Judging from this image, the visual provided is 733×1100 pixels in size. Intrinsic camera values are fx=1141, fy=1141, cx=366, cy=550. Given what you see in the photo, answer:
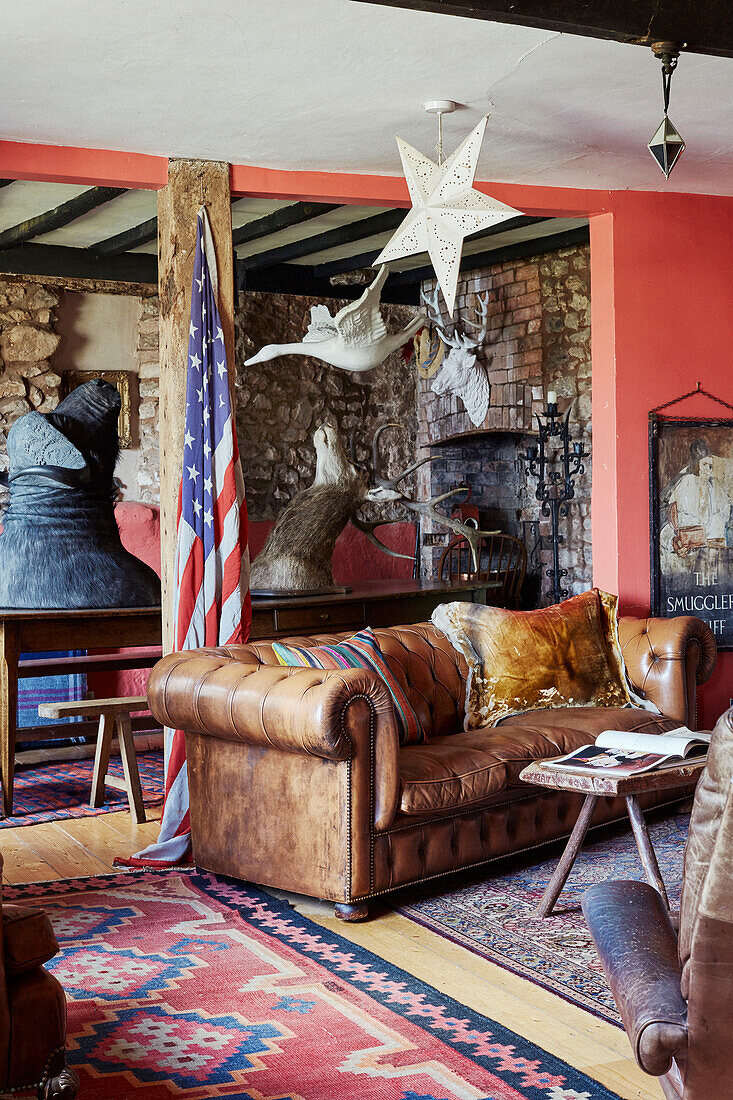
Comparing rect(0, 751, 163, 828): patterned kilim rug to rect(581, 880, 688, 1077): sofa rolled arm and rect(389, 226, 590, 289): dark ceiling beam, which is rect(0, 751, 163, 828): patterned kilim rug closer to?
rect(581, 880, 688, 1077): sofa rolled arm

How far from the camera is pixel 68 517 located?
17.9ft

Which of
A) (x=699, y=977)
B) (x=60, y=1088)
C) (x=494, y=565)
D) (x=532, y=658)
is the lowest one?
(x=60, y=1088)

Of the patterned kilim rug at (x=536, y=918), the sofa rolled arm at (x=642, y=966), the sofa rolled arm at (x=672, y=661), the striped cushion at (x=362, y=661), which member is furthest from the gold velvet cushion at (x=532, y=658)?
the sofa rolled arm at (x=642, y=966)

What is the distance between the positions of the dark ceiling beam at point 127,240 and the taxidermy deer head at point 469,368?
1.98 m

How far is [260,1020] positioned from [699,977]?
4.97 feet

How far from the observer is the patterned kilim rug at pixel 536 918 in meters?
3.01

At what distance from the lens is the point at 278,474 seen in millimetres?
7797

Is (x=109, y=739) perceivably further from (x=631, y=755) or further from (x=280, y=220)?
(x=280, y=220)

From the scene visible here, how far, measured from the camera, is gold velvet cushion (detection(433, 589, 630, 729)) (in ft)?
14.8

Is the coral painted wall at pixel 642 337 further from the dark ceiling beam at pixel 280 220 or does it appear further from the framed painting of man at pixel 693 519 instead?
the dark ceiling beam at pixel 280 220

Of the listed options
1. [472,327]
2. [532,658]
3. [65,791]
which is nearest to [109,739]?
[65,791]

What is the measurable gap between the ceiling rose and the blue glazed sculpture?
2039mm

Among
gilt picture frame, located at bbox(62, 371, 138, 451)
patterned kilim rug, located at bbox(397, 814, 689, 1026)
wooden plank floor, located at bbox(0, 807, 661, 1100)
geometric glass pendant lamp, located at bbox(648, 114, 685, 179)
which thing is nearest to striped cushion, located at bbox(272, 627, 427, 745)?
patterned kilim rug, located at bbox(397, 814, 689, 1026)

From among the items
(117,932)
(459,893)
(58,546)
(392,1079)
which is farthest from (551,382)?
(392,1079)
